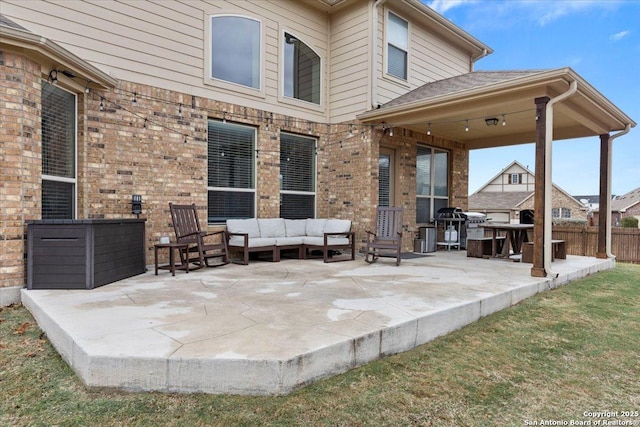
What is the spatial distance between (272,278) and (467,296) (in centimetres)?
242

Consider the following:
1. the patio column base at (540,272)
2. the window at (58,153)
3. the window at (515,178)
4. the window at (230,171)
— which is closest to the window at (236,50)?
the window at (230,171)

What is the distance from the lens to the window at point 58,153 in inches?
187

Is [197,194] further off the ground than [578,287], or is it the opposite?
[197,194]

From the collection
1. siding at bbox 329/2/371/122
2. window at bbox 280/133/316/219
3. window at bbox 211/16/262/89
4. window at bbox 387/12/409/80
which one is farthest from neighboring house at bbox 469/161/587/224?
window at bbox 211/16/262/89

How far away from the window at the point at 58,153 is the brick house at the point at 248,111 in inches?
1.0

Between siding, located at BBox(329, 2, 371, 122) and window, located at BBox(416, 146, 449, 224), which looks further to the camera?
window, located at BBox(416, 146, 449, 224)

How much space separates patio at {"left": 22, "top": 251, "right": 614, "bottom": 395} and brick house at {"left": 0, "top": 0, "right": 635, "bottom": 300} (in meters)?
1.51

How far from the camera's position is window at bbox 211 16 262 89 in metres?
6.76

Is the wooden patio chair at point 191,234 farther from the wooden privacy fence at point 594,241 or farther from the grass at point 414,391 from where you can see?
the wooden privacy fence at point 594,241

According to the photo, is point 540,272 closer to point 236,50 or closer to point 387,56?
point 387,56

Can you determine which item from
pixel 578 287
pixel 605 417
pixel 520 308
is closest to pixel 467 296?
pixel 520 308

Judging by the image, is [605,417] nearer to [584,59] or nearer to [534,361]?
[534,361]

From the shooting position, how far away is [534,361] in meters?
3.01

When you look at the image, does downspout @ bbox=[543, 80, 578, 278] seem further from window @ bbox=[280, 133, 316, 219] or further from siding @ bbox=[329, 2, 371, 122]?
window @ bbox=[280, 133, 316, 219]
